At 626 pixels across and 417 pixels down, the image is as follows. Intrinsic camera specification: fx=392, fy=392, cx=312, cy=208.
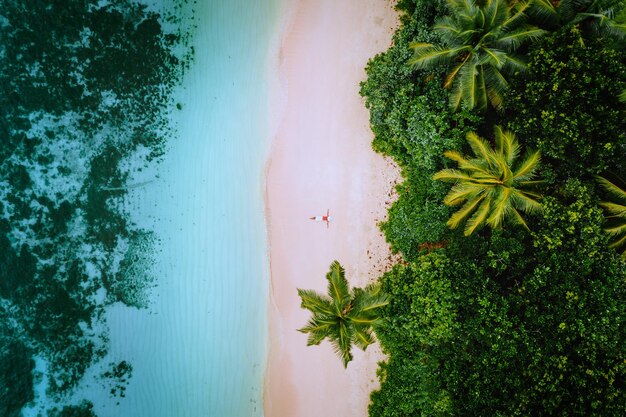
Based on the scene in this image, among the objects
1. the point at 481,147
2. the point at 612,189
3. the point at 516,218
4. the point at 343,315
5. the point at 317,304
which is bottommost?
the point at 343,315

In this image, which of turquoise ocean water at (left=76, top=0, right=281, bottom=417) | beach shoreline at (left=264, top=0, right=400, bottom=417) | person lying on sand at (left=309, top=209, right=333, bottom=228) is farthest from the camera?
turquoise ocean water at (left=76, top=0, right=281, bottom=417)

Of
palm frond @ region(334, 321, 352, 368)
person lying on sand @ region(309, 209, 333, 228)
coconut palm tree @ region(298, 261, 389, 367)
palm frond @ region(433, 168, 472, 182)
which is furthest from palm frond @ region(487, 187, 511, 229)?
person lying on sand @ region(309, 209, 333, 228)

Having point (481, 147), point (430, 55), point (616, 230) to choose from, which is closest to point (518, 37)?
point (430, 55)

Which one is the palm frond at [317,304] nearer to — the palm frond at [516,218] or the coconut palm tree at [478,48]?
the palm frond at [516,218]

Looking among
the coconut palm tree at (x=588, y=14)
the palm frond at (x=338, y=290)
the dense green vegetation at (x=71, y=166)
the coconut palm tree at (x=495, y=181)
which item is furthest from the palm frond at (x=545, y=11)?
the dense green vegetation at (x=71, y=166)

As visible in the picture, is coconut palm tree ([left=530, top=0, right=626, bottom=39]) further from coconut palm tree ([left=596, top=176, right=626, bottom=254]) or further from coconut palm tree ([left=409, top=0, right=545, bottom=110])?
coconut palm tree ([left=596, top=176, right=626, bottom=254])

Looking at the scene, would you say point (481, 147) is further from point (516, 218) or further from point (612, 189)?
point (612, 189)
